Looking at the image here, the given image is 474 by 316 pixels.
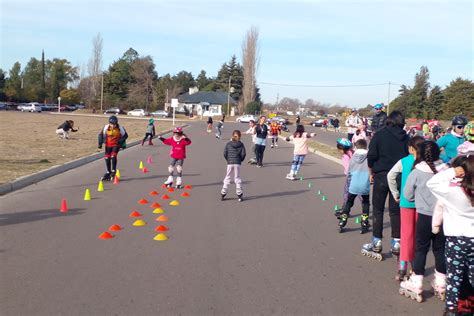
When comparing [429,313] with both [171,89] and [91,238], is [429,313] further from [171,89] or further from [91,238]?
[171,89]

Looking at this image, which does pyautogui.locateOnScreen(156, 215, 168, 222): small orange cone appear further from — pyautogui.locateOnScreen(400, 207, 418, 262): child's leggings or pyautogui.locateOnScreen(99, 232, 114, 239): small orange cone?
pyautogui.locateOnScreen(400, 207, 418, 262): child's leggings

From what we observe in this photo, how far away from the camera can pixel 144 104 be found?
98.6 m

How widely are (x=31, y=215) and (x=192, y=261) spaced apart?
3.86 m

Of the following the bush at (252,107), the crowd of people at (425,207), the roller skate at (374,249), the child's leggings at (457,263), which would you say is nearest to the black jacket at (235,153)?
the crowd of people at (425,207)

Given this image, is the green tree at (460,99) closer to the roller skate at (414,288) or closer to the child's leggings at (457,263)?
the roller skate at (414,288)

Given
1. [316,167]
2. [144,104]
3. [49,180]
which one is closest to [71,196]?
[49,180]

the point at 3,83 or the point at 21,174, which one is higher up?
the point at 3,83

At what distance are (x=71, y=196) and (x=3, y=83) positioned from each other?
96.8m

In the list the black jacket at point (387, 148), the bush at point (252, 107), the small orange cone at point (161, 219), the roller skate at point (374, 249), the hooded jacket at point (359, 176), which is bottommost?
the small orange cone at point (161, 219)

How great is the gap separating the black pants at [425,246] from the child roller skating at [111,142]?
942 cm

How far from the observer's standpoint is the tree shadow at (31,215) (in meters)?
7.99

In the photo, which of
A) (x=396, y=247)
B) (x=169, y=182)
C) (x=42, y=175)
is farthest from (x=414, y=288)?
(x=42, y=175)

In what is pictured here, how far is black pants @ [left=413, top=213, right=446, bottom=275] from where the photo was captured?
503 centimetres

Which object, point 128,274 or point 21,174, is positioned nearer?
point 128,274
